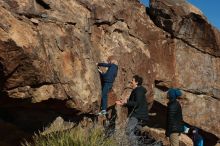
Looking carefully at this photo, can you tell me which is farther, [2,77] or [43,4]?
[43,4]

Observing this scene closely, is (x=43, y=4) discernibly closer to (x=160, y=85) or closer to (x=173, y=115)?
(x=173, y=115)

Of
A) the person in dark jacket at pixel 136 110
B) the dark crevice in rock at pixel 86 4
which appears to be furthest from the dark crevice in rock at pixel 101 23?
the person in dark jacket at pixel 136 110

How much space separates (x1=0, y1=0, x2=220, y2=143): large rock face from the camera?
28.6 ft

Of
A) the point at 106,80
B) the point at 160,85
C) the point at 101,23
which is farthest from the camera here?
the point at 160,85

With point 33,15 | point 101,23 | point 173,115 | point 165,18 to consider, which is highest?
point 165,18

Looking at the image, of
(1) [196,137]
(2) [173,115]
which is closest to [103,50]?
(2) [173,115]

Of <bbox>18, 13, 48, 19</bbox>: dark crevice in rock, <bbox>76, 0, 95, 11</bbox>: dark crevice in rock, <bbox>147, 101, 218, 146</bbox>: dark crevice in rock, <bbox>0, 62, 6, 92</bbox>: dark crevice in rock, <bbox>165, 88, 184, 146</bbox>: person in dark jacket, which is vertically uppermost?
<bbox>76, 0, 95, 11</bbox>: dark crevice in rock

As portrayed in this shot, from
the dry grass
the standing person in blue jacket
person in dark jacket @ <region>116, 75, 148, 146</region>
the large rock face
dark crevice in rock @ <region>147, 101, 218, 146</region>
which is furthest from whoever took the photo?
dark crevice in rock @ <region>147, 101, 218, 146</region>

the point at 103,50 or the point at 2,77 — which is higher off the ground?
the point at 103,50

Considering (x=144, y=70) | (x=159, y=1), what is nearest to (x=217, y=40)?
(x=159, y=1)

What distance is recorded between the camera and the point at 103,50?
12.5m

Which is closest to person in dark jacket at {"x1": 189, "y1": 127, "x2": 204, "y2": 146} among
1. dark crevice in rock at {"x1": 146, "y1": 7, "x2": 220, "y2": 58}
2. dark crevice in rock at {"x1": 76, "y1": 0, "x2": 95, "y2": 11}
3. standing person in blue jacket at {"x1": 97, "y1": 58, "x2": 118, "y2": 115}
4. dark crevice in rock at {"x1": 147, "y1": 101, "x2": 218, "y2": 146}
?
dark crevice in rock at {"x1": 147, "y1": 101, "x2": 218, "y2": 146}

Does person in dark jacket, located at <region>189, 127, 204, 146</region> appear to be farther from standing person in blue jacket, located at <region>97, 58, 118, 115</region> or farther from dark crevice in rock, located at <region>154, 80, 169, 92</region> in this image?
standing person in blue jacket, located at <region>97, 58, 118, 115</region>

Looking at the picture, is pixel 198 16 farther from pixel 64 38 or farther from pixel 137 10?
pixel 64 38
